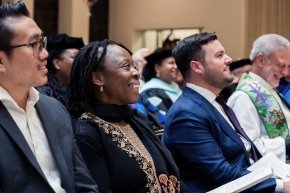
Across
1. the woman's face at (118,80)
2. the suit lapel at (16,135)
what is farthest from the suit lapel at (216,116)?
the suit lapel at (16,135)

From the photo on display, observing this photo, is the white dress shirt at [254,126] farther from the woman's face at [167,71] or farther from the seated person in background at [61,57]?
the woman's face at [167,71]

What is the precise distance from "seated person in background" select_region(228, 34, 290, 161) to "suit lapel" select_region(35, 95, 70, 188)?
64.6 inches

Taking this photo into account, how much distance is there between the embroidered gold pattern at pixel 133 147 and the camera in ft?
7.32

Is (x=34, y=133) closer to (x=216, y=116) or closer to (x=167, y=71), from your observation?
(x=216, y=116)

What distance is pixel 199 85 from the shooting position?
9.86ft

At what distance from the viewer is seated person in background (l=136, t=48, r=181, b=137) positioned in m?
5.27

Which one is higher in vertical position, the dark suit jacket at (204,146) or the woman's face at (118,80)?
the woman's face at (118,80)

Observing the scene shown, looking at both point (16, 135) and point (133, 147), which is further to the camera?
point (133, 147)

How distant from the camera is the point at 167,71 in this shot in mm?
5859

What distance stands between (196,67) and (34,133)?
53.0 inches

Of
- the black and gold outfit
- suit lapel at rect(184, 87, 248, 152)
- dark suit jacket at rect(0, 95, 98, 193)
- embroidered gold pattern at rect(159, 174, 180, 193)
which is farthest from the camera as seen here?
suit lapel at rect(184, 87, 248, 152)

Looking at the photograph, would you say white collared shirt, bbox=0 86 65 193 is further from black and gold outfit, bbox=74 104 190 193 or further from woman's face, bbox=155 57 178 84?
woman's face, bbox=155 57 178 84

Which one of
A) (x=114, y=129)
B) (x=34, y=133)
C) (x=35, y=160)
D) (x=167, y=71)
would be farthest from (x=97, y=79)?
(x=167, y=71)

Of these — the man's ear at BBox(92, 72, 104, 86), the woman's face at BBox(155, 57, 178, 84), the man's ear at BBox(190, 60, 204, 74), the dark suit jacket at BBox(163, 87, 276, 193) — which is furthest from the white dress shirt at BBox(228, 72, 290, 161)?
the woman's face at BBox(155, 57, 178, 84)
